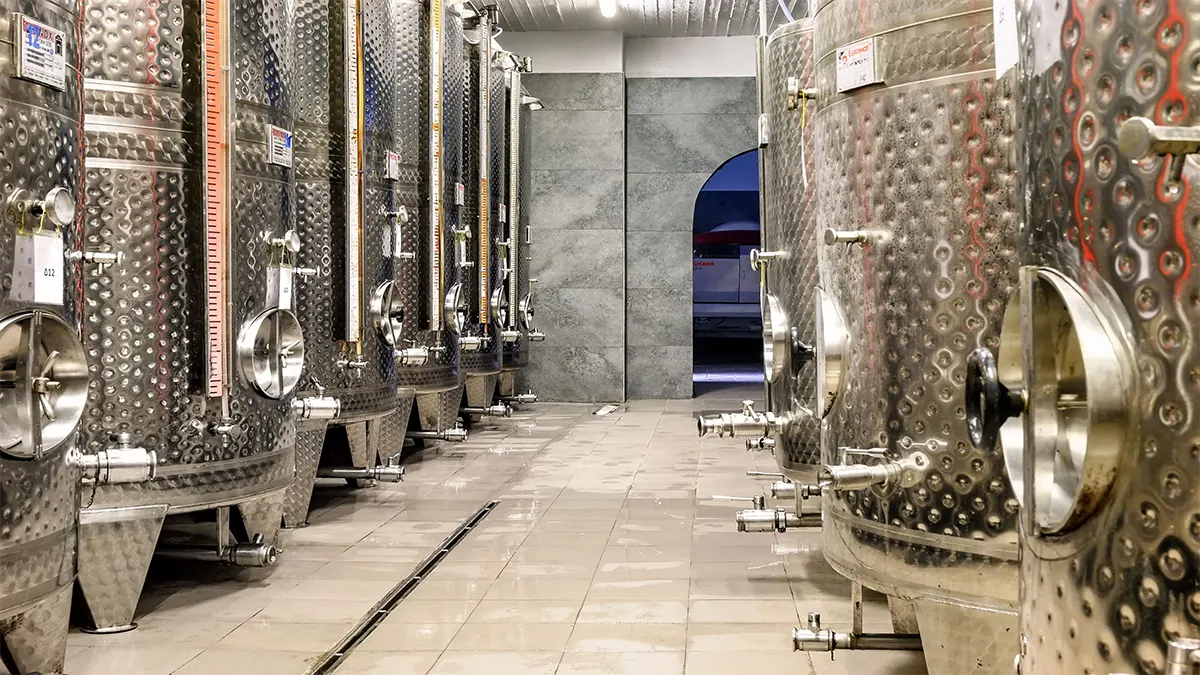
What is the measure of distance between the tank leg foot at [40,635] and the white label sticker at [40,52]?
3.58ft

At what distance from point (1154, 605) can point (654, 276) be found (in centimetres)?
1078

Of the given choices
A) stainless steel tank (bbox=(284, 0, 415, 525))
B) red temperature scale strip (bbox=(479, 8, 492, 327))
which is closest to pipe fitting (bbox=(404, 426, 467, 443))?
red temperature scale strip (bbox=(479, 8, 492, 327))

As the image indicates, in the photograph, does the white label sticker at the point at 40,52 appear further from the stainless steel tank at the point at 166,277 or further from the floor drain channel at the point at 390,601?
the floor drain channel at the point at 390,601

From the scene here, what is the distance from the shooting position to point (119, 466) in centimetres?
300

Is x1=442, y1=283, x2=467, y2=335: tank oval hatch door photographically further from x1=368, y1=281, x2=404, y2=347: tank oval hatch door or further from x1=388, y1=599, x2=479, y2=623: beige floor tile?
x1=388, y1=599, x2=479, y2=623: beige floor tile

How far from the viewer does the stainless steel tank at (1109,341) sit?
947 mm

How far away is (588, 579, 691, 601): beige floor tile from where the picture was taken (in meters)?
3.79

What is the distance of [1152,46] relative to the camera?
0.97 meters

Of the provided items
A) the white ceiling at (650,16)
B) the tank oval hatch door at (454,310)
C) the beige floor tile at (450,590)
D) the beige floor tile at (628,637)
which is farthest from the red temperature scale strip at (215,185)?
the white ceiling at (650,16)

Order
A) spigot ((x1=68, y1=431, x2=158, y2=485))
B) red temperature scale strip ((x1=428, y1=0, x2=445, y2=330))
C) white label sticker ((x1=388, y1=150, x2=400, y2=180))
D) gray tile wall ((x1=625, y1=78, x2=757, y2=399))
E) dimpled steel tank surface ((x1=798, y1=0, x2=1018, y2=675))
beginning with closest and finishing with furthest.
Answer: dimpled steel tank surface ((x1=798, y1=0, x2=1018, y2=675)), spigot ((x1=68, y1=431, x2=158, y2=485)), white label sticker ((x1=388, y1=150, x2=400, y2=180)), red temperature scale strip ((x1=428, y1=0, x2=445, y2=330)), gray tile wall ((x1=625, y1=78, x2=757, y2=399))

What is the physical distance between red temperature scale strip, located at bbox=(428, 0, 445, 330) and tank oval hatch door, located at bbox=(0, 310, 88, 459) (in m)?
3.68

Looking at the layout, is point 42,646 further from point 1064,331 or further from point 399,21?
point 399,21

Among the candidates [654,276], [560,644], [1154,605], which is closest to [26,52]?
[560,644]

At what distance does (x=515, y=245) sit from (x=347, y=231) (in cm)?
446
